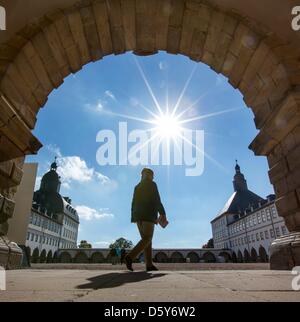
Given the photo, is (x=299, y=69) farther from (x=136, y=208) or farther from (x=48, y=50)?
(x=48, y=50)

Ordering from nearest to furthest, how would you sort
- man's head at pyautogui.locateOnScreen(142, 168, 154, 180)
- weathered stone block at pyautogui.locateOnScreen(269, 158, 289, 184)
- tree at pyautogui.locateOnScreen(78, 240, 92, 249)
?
weathered stone block at pyautogui.locateOnScreen(269, 158, 289, 184)
man's head at pyautogui.locateOnScreen(142, 168, 154, 180)
tree at pyautogui.locateOnScreen(78, 240, 92, 249)

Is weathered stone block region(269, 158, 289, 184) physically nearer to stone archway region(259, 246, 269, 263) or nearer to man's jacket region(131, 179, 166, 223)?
man's jacket region(131, 179, 166, 223)

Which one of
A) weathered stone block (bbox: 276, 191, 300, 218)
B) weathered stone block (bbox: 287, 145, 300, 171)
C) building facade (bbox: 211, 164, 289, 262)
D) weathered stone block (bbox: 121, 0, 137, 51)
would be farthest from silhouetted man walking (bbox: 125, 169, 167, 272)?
building facade (bbox: 211, 164, 289, 262)

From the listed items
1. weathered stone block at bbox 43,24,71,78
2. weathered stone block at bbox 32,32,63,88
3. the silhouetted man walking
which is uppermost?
weathered stone block at bbox 43,24,71,78

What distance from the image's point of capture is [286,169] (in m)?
4.05

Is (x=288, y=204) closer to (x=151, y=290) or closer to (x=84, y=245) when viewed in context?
(x=151, y=290)

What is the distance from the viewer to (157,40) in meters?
5.48

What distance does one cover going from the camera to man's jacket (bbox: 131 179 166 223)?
4156mm

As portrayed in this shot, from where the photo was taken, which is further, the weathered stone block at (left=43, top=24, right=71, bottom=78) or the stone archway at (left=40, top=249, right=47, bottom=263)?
the stone archway at (left=40, top=249, right=47, bottom=263)

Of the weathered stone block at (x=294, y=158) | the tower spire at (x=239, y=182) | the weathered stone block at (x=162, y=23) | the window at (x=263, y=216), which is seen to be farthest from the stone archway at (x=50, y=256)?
the weathered stone block at (x=294, y=158)

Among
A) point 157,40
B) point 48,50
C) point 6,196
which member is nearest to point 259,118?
point 157,40

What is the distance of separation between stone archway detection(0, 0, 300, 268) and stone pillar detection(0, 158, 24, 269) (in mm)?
18

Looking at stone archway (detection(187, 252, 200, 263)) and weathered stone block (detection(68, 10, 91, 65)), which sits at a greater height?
weathered stone block (detection(68, 10, 91, 65))

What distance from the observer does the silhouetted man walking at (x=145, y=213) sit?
410 cm
